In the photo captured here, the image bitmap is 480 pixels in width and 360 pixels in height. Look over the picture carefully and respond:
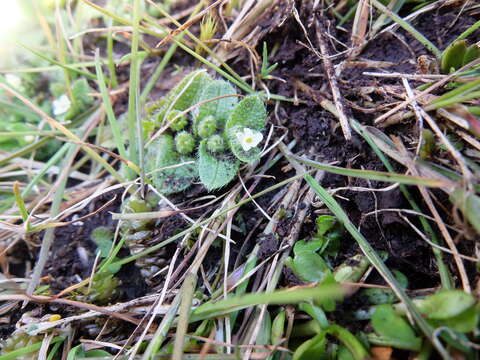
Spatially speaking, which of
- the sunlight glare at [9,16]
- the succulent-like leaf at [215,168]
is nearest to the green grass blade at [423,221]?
the succulent-like leaf at [215,168]

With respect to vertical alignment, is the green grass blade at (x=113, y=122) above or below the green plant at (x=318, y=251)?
above

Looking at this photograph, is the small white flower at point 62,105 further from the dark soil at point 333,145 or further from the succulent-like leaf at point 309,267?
the succulent-like leaf at point 309,267

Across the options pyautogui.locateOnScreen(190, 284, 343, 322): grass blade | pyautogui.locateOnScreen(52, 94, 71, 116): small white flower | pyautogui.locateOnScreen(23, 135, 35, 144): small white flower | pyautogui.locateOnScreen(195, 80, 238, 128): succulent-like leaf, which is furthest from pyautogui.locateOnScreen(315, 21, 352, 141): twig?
pyautogui.locateOnScreen(23, 135, 35, 144): small white flower

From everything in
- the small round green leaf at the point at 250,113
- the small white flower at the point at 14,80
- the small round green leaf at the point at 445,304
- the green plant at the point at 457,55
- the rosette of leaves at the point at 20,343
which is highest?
the small white flower at the point at 14,80

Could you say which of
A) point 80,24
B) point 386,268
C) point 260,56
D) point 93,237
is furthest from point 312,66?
point 80,24

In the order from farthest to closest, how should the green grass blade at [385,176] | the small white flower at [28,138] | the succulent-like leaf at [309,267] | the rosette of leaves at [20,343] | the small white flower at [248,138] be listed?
the small white flower at [28,138] → the small white flower at [248,138] → the rosette of leaves at [20,343] → the succulent-like leaf at [309,267] → the green grass blade at [385,176]

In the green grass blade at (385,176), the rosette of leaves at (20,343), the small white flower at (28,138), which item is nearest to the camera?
the green grass blade at (385,176)

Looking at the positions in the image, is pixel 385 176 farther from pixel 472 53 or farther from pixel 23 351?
pixel 23 351
